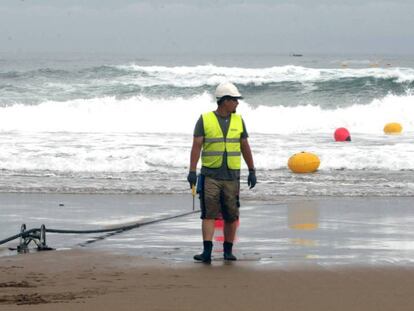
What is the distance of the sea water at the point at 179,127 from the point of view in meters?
17.2

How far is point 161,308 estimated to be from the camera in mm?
6805

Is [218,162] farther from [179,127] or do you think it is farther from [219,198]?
[179,127]

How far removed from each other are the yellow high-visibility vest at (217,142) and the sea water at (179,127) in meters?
6.01

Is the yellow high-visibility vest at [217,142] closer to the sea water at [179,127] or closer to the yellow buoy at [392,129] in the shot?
the sea water at [179,127]

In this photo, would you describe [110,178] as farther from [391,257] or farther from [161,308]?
[161,308]

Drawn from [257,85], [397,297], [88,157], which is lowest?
[397,297]

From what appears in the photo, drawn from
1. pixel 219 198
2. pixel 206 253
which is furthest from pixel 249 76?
pixel 206 253

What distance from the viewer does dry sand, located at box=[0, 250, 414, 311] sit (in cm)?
693

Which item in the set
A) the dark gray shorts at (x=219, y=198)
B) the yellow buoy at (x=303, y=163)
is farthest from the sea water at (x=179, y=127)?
the dark gray shorts at (x=219, y=198)

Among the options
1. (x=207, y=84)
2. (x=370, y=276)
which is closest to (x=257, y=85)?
(x=207, y=84)

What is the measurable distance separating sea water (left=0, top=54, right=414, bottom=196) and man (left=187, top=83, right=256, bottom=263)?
5975 millimetres

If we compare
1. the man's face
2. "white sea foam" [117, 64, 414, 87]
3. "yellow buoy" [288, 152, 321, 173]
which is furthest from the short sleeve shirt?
"white sea foam" [117, 64, 414, 87]

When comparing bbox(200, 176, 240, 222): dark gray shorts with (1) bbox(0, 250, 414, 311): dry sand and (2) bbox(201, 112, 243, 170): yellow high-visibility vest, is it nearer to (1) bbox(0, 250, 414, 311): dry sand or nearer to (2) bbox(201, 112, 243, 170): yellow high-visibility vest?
(2) bbox(201, 112, 243, 170): yellow high-visibility vest

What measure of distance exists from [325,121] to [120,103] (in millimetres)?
8140
